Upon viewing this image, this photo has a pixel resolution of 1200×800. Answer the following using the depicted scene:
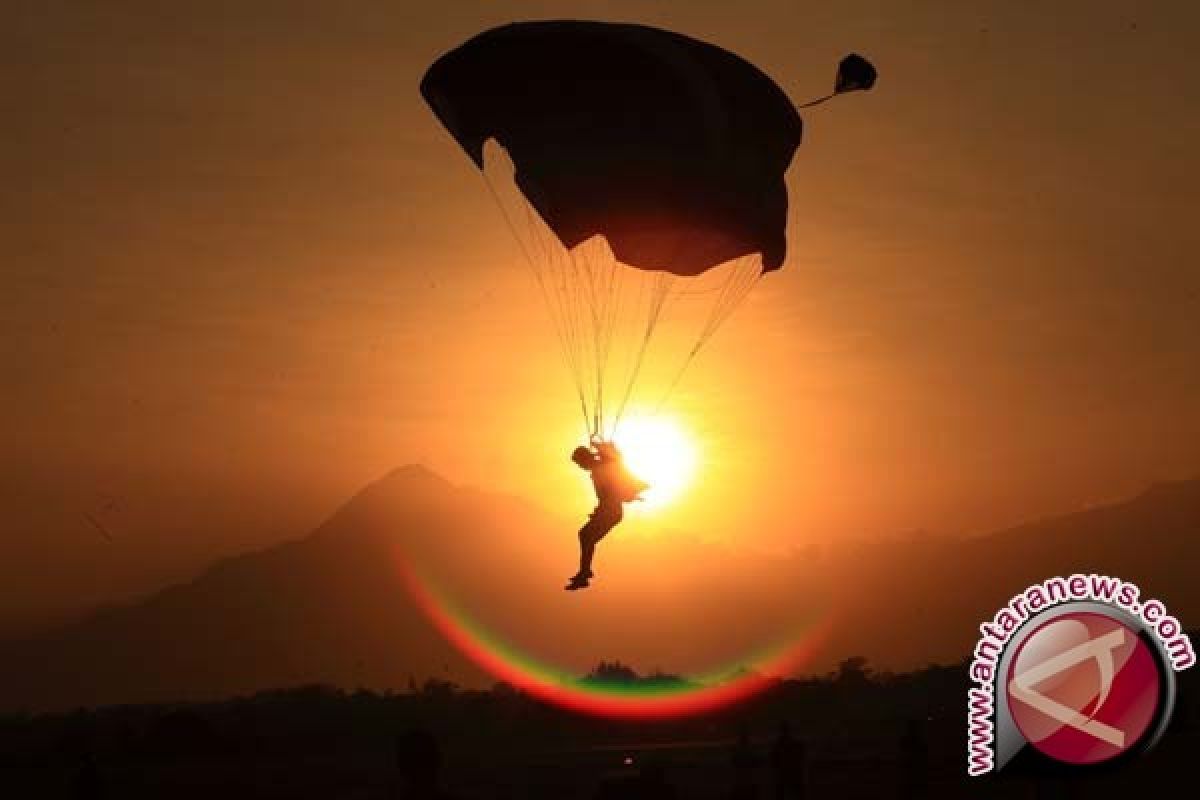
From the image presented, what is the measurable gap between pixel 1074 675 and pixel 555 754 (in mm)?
47048

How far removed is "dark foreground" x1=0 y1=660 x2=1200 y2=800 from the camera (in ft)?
98.3

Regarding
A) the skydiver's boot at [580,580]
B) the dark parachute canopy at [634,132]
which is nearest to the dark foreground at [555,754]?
the skydiver's boot at [580,580]

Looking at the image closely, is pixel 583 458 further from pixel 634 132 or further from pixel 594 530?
pixel 634 132

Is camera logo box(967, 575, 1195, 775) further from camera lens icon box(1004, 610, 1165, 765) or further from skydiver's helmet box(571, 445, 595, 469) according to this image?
skydiver's helmet box(571, 445, 595, 469)

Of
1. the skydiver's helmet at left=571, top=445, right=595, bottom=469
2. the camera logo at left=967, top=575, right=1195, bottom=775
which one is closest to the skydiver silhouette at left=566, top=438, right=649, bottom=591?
the skydiver's helmet at left=571, top=445, right=595, bottom=469

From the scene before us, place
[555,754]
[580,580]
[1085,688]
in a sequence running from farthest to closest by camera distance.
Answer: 1. [555,754]
2. [580,580]
3. [1085,688]

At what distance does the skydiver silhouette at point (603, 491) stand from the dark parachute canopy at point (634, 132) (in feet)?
14.3

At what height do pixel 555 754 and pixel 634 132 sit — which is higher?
pixel 634 132

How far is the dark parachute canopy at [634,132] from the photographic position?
2878cm

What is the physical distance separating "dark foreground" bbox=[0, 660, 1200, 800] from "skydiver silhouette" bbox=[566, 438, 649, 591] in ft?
12.1

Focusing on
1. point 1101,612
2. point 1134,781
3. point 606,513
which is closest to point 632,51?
point 606,513

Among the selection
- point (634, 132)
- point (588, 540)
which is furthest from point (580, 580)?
point (634, 132)

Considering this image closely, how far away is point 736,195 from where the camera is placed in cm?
2886

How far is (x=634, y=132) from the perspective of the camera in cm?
2936
